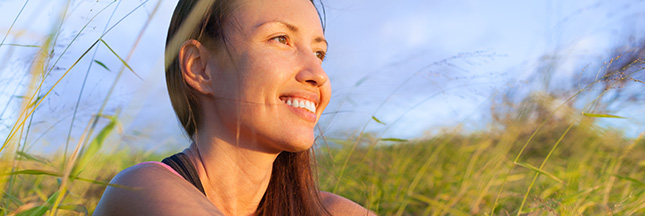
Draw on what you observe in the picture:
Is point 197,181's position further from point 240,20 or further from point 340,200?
point 340,200

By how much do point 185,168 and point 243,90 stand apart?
0.30 m

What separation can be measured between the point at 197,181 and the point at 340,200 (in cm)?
66

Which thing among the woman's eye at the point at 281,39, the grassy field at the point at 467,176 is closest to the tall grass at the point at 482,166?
the grassy field at the point at 467,176

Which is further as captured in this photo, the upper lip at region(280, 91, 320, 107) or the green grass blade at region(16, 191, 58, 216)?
the upper lip at region(280, 91, 320, 107)

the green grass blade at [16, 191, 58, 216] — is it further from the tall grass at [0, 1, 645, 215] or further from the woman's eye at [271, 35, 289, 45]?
the woman's eye at [271, 35, 289, 45]

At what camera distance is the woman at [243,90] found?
1.41 meters

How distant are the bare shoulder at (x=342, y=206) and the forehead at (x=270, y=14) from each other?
71cm

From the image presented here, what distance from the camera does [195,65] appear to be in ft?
4.99

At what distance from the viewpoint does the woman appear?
4.63 ft

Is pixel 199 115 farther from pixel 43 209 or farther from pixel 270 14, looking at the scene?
pixel 43 209

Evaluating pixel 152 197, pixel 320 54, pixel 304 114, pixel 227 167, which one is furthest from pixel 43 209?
pixel 320 54

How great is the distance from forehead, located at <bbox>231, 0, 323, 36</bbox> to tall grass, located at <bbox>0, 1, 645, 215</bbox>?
432mm

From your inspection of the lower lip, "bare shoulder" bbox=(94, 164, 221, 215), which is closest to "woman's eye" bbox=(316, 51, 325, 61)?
the lower lip

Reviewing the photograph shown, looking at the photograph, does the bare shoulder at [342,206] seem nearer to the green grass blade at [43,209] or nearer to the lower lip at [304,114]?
the lower lip at [304,114]
